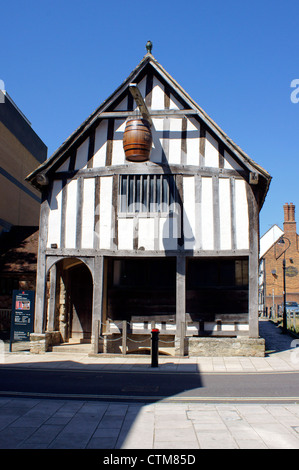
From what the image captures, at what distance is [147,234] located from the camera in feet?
50.5

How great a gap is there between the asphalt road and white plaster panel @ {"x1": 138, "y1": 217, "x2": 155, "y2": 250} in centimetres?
462

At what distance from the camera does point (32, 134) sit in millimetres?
32156

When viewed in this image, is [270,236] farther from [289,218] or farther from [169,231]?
[169,231]

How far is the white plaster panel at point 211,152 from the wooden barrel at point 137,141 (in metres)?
2.60

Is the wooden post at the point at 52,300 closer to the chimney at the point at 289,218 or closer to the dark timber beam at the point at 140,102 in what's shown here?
the dark timber beam at the point at 140,102

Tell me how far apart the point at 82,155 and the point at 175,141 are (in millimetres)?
3397

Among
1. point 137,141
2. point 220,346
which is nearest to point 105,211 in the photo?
point 137,141

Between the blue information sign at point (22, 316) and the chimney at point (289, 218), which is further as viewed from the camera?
the chimney at point (289, 218)

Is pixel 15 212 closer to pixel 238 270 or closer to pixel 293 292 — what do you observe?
pixel 238 270

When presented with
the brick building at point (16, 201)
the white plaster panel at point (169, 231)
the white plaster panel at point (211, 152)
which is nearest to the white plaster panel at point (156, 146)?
the white plaster panel at point (211, 152)

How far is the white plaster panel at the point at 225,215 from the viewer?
49.8ft

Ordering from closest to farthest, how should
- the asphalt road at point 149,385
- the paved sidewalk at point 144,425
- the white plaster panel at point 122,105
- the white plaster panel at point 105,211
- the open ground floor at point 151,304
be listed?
the paved sidewalk at point 144,425, the asphalt road at point 149,385, the open ground floor at point 151,304, the white plaster panel at point 105,211, the white plaster panel at point 122,105

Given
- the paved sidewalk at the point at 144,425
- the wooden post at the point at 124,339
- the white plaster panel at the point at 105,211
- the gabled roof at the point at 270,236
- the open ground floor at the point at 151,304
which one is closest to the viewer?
the paved sidewalk at the point at 144,425

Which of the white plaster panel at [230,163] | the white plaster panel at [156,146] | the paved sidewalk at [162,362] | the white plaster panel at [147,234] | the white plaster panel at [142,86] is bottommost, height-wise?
the paved sidewalk at [162,362]
